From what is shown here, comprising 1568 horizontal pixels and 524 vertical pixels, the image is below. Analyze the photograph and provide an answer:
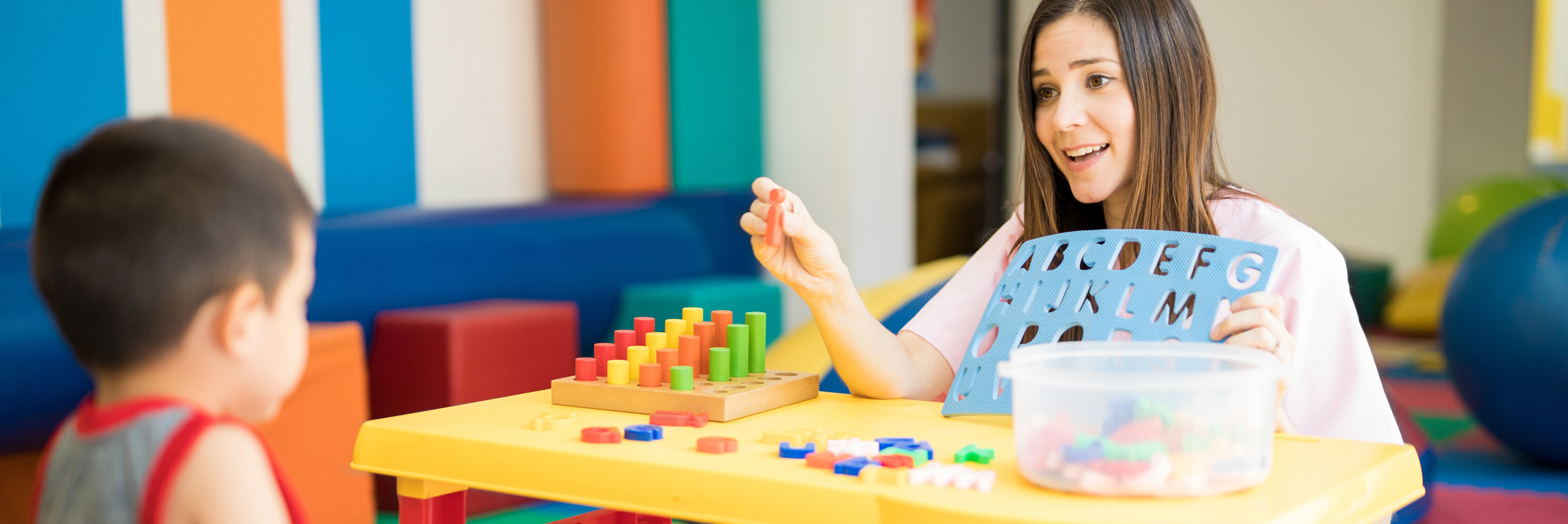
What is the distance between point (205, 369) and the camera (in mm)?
656

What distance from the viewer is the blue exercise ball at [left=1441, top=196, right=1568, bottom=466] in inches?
99.6

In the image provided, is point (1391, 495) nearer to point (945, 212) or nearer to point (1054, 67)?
point (1054, 67)

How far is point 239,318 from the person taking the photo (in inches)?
25.7

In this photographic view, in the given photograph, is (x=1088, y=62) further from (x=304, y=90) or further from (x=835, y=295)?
(x=304, y=90)

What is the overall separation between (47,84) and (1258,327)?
72.9 inches

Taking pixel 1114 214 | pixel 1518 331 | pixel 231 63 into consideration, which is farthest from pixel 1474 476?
pixel 231 63

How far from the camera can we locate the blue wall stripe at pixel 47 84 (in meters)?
1.96

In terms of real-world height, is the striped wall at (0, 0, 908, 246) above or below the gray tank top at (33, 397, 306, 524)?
above

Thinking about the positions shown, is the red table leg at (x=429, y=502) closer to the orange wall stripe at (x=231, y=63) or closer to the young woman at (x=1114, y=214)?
the young woman at (x=1114, y=214)

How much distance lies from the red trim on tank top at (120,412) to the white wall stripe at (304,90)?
6.16 ft

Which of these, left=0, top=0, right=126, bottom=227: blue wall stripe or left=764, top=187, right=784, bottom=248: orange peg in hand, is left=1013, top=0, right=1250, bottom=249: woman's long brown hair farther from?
left=0, top=0, right=126, bottom=227: blue wall stripe

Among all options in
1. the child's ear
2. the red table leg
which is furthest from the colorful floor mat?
the child's ear

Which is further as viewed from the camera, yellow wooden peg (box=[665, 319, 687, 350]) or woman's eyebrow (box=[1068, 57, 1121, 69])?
woman's eyebrow (box=[1068, 57, 1121, 69])

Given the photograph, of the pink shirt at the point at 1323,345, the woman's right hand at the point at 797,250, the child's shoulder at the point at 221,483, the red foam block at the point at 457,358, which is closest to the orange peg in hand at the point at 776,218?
the woman's right hand at the point at 797,250
